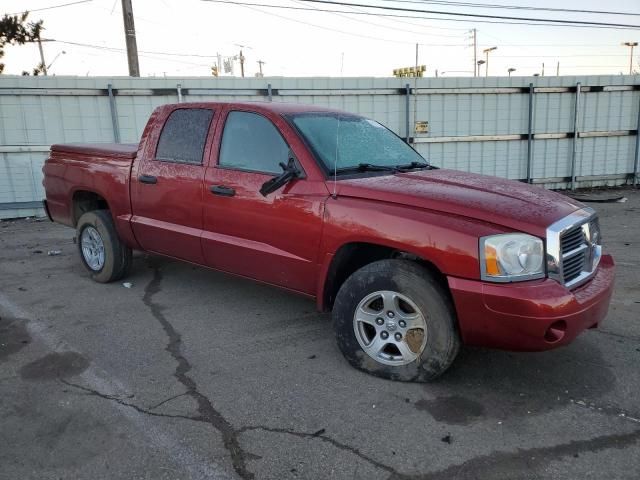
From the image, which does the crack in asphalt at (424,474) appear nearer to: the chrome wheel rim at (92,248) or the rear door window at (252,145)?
the rear door window at (252,145)

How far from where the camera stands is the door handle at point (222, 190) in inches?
164

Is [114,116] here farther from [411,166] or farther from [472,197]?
[472,197]

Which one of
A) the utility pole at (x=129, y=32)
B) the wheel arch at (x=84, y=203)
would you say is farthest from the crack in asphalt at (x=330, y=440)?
the utility pole at (x=129, y=32)

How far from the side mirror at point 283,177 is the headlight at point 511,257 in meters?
1.42

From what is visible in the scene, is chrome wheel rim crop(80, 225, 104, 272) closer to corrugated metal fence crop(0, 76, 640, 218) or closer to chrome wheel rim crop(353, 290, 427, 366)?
chrome wheel rim crop(353, 290, 427, 366)

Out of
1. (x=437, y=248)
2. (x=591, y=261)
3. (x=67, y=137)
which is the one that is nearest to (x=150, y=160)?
(x=437, y=248)

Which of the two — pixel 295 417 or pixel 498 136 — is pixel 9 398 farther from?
pixel 498 136

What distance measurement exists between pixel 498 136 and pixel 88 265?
9.60 m

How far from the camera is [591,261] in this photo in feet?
11.6

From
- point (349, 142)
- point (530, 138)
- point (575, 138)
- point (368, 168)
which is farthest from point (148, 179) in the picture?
point (575, 138)

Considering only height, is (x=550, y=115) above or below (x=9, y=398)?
above

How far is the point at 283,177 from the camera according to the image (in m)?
3.76

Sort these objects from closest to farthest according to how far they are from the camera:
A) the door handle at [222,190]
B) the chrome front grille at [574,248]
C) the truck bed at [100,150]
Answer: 1. the chrome front grille at [574,248]
2. the door handle at [222,190]
3. the truck bed at [100,150]

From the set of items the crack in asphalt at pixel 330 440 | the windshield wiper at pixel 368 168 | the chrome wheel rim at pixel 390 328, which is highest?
the windshield wiper at pixel 368 168
